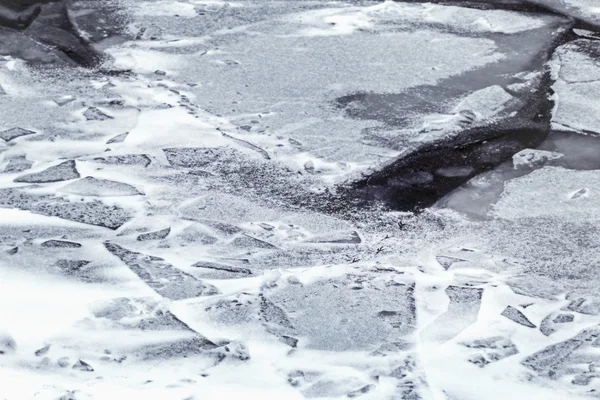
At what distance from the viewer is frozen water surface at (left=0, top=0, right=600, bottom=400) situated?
7.00 feet

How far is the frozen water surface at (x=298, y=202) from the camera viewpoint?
84.0 inches

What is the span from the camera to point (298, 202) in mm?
2879

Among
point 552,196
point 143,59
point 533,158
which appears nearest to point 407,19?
Result: point 143,59

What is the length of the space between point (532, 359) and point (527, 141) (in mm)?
1295

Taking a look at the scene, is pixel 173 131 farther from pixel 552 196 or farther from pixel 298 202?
pixel 552 196

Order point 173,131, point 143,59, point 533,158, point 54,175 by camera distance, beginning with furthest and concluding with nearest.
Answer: point 143,59 → point 173,131 → point 533,158 → point 54,175

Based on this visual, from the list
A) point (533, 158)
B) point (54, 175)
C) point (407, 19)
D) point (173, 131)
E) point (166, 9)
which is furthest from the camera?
point (166, 9)

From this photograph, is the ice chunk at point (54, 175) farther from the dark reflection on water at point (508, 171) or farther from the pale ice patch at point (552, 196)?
the pale ice patch at point (552, 196)

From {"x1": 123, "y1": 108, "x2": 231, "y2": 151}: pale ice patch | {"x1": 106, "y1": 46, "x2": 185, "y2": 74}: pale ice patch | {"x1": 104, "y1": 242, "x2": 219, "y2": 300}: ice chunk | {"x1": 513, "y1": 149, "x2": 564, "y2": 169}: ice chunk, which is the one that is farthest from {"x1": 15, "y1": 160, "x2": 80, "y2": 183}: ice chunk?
{"x1": 513, "y1": 149, "x2": 564, "y2": 169}: ice chunk

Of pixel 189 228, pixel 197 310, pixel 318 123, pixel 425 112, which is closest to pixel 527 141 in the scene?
pixel 425 112

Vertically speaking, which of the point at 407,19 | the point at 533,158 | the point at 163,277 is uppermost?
the point at 407,19

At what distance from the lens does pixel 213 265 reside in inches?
98.7

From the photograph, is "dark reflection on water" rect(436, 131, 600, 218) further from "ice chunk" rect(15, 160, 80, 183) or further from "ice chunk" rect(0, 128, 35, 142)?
"ice chunk" rect(0, 128, 35, 142)

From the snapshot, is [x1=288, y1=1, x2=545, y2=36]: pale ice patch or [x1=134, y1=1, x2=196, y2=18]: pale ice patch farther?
[x1=134, y1=1, x2=196, y2=18]: pale ice patch
